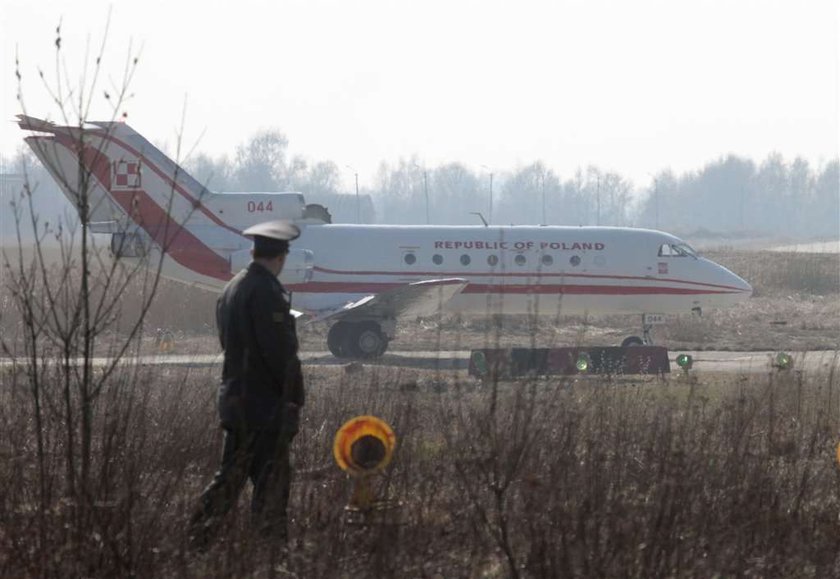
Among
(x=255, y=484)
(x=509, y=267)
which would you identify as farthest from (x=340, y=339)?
(x=255, y=484)

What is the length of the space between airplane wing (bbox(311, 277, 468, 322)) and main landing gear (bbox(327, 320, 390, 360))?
209mm

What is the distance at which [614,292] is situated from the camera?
27.1m

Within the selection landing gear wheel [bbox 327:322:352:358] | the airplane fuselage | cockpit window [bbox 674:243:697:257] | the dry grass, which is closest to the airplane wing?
landing gear wheel [bbox 327:322:352:358]

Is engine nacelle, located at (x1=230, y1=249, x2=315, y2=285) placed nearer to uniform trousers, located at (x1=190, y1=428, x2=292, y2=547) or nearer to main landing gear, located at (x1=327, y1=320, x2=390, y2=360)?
main landing gear, located at (x1=327, y1=320, x2=390, y2=360)

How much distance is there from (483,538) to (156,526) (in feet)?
5.64

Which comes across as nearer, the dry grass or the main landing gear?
the dry grass

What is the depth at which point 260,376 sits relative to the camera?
727 cm

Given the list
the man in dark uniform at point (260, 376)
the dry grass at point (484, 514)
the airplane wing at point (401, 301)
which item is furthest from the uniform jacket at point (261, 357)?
the airplane wing at point (401, 301)

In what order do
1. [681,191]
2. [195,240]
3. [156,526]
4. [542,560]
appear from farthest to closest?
[681,191] → [195,240] → [156,526] → [542,560]

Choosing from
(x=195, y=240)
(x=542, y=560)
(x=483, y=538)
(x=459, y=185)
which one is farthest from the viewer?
(x=459, y=185)

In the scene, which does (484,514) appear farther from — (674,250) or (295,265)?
(674,250)

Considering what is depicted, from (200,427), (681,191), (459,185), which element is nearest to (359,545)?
(200,427)

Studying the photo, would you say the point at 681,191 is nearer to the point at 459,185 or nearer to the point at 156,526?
the point at 459,185

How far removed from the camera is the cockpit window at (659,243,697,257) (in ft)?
89.7
